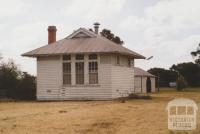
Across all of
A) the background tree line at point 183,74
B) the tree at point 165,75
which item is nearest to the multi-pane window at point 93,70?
the background tree line at point 183,74

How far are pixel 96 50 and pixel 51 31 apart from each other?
22.1 feet

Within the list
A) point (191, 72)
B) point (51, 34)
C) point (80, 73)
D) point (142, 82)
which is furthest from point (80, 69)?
point (191, 72)

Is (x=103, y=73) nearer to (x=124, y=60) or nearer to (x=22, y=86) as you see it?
(x=124, y=60)

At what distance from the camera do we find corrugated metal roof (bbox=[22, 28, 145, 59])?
31.2 m

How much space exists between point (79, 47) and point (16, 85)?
673cm

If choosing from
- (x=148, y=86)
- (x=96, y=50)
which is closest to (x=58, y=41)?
(x=96, y=50)

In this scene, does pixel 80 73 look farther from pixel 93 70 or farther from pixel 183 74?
pixel 183 74

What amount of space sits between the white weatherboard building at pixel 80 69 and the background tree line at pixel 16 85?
9.07 feet

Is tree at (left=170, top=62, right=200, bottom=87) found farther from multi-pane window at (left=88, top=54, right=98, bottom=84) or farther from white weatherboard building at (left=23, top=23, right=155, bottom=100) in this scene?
multi-pane window at (left=88, top=54, right=98, bottom=84)

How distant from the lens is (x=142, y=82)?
55.0 m

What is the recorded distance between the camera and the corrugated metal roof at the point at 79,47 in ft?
102

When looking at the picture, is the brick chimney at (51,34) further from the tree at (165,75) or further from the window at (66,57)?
the tree at (165,75)

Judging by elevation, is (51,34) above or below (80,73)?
above

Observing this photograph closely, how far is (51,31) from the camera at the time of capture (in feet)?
120
